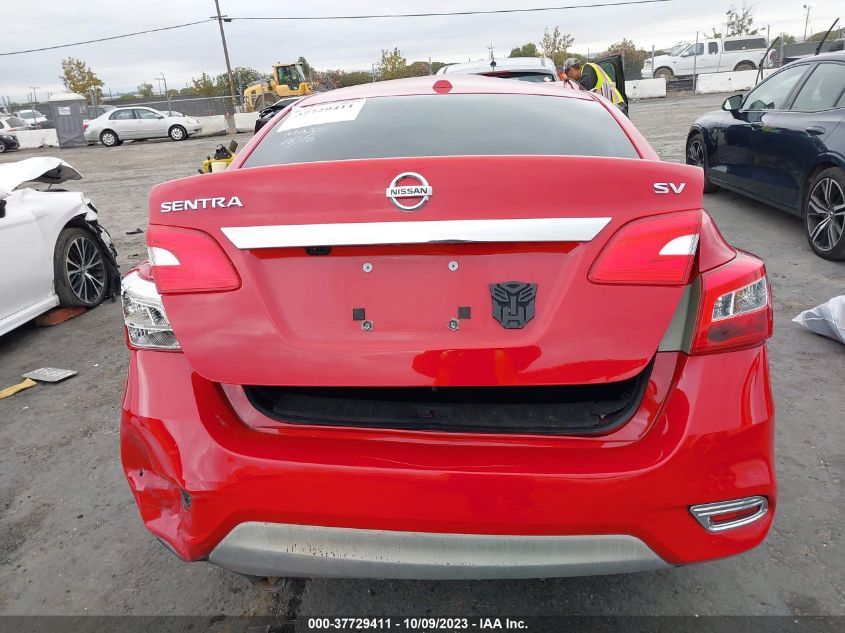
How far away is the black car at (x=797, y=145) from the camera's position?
528cm

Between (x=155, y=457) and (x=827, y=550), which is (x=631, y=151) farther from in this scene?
(x=155, y=457)

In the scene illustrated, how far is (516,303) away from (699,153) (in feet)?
24.5

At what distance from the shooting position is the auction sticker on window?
2.45 metres

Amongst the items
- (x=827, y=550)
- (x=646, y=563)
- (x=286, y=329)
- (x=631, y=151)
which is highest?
(x=631, y=151)

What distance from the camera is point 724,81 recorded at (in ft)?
97.2

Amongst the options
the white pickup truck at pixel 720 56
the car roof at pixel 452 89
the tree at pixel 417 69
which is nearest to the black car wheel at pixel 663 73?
the white pickup truck at pixel 720 56

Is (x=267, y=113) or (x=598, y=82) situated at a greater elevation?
(x=598, y=82)

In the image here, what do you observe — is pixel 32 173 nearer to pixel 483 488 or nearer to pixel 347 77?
pixel 483 488

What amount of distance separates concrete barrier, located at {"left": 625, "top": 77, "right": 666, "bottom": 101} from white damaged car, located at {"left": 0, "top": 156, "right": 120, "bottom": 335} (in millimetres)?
29284

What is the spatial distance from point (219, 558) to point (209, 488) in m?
0.21

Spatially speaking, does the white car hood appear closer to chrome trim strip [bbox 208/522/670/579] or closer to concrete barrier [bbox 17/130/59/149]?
chrome trim strip [bbox 208/522/670/579]

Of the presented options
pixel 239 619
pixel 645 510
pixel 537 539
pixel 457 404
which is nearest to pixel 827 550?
pixel 645 510

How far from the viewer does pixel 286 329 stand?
5.31ft

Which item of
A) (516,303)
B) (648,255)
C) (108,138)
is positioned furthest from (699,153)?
(108,138)
